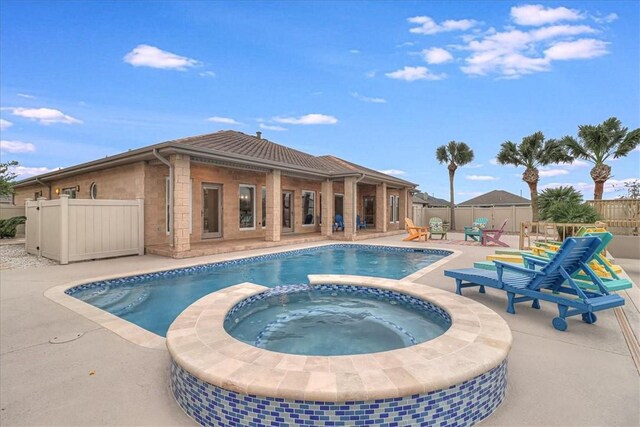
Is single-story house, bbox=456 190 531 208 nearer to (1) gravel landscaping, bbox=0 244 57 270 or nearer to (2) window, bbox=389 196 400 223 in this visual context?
(2) window, bbox=389 196 400 223

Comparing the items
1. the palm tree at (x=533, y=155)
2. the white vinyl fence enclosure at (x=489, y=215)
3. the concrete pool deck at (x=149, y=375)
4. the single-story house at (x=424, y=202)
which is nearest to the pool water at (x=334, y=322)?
the concrete pool deck at (x=149, y=375)

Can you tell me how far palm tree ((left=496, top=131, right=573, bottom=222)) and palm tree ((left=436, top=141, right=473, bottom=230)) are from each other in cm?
279

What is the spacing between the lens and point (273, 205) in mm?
13156

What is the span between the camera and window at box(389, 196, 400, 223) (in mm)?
22531

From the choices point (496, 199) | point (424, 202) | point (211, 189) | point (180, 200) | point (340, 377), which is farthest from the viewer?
point (496, 199)

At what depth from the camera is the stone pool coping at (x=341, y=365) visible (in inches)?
85.3

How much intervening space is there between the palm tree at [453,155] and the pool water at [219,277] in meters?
15.9

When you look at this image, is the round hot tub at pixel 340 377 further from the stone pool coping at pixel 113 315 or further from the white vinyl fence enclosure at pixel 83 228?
the white vinyl fence enclosure at pixel 83 228

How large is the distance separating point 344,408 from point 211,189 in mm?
12022

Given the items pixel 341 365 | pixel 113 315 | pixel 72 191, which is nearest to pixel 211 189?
pixel 72 191

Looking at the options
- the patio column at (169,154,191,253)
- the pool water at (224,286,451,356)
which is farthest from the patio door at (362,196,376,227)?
the pool water at (224,286,451,356)

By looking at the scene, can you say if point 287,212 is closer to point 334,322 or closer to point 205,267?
point 205,267

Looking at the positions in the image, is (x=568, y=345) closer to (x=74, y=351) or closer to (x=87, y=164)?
(x=74, y=351)

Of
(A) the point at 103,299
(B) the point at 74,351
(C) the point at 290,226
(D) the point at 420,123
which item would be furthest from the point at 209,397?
(D) the point at 420,123
